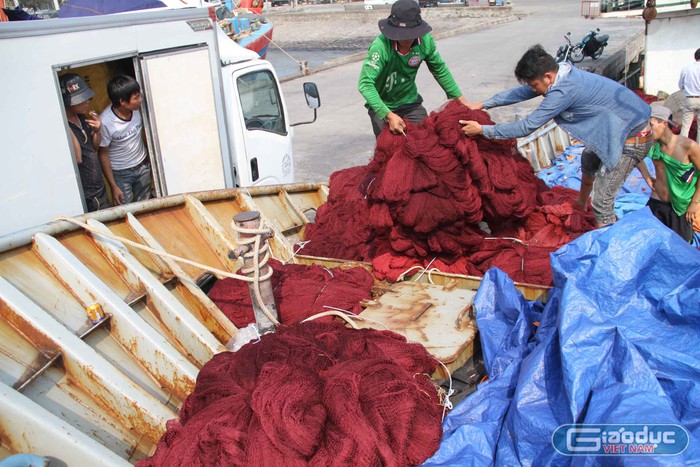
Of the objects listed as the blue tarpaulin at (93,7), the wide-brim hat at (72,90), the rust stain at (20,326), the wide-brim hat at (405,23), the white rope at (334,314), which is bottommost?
A: the white rope at (334,314)

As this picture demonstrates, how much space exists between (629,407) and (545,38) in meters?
26.3

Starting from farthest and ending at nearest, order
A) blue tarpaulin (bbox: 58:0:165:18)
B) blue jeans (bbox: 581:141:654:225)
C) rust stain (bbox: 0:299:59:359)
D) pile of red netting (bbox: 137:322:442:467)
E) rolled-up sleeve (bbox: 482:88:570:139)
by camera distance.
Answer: blue tarpaulin (bbox: 58:0:165:18)
blue jeans (bbox: 581:141:654:225)
rolled-up sleeve (bbox: 482:88:570:139)
rust stain (bbox: 0:299:59:359)
pile of red netting (bbox: 137:322:442:467)

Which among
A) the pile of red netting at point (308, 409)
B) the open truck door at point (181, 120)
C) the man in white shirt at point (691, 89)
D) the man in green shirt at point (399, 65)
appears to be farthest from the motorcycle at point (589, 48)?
the pile of red netting at point (308, 409)

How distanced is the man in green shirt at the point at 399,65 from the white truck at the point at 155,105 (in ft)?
3.77

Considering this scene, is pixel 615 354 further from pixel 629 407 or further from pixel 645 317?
pixel 645 317

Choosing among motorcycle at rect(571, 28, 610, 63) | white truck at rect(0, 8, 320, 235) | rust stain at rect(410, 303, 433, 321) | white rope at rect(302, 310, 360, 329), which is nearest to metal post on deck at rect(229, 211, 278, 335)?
white rope at rect(302, 310, 360, 329)

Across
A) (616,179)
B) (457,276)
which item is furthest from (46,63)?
(616,179)

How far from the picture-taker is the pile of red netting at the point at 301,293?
13.3 ft

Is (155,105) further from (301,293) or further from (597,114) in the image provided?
(597,114)

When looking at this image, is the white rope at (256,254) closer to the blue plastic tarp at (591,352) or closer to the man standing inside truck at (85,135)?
the blue plastic tarp at (591,352)

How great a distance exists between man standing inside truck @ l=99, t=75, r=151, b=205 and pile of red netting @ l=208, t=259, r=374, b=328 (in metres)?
1.86

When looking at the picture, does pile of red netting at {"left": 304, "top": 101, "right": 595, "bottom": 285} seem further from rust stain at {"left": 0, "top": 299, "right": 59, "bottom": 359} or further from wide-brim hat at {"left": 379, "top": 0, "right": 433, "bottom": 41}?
rust stain at {"left": 0, "top": 299, "right": 59, "bottom": 359}

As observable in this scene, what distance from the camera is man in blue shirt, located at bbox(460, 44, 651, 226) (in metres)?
4.95

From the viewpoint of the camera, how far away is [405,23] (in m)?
5.44
